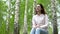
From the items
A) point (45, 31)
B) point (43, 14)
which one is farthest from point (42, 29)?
point (43, 14)

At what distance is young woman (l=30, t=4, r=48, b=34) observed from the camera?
496 cm

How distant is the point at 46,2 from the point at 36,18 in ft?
74.3

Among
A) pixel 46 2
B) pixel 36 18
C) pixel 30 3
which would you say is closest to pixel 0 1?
pixel 30 3

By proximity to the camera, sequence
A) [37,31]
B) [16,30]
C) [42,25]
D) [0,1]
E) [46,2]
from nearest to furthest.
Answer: [37,31] < [42,25] < [16,30] < [46,2] < [0,1]

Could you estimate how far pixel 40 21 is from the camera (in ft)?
17.0

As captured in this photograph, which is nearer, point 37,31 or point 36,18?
point 37,31

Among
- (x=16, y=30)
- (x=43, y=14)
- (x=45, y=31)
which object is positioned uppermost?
(x=43, y=14)

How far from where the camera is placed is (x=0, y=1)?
29.8 m

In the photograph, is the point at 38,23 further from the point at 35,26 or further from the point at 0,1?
the point at 0,1

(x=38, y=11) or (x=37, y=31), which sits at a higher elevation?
(x=38, y=11)

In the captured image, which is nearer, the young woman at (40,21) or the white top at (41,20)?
the young woman at (40,21)

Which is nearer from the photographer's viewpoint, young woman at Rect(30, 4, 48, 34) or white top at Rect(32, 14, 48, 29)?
young woman at Rect(30, 4, 48, 34)

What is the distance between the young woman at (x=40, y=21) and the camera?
496 cm

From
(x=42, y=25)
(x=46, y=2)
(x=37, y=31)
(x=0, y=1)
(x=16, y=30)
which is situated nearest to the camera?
(x=37, y=31)
